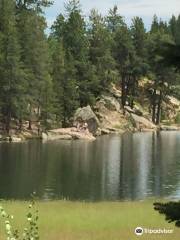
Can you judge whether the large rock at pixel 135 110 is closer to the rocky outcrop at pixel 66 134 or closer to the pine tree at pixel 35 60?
the rocky outcrop at pixel 66 134

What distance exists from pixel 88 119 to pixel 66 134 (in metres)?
9.98

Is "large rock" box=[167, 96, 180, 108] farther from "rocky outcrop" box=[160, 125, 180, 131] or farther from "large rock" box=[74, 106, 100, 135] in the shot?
"large rock" box=[74, 106, 100, 135]

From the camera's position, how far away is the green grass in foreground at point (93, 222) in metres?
16.4

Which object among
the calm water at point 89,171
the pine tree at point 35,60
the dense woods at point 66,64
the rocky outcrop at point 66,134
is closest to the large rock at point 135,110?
the dense woods at point 66,64

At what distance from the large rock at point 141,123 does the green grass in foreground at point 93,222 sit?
9169 cm

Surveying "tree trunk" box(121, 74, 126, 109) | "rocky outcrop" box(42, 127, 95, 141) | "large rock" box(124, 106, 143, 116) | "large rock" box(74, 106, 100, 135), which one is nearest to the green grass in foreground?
"rocky outcrop" box(42, 127, 95, 141)

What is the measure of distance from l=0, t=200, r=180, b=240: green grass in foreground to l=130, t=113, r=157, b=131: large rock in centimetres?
9169

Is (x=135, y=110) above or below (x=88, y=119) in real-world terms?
above

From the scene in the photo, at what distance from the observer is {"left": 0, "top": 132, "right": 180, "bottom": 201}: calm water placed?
122 feet

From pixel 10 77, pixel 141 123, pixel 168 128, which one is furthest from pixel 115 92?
pixel 10 77

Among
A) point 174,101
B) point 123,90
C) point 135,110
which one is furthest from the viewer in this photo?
point 174,101

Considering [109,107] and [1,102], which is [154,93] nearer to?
[109,107]

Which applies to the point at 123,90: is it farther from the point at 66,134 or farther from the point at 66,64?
the point at 66,134

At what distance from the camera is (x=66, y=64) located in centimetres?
10481
